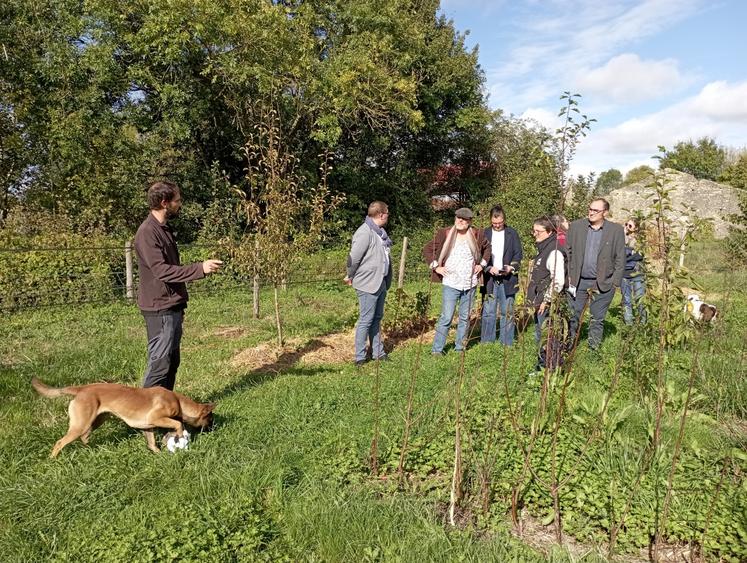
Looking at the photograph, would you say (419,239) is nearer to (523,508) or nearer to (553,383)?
(553,383)

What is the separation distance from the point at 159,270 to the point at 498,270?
4.12 metres

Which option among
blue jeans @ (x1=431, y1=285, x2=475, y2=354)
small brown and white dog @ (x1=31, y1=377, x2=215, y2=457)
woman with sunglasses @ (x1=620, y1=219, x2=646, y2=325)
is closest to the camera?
small brown and white dog @ (x1=31, y1=377, x2=215, y2=457)

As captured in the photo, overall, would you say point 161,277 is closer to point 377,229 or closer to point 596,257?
point 377,229

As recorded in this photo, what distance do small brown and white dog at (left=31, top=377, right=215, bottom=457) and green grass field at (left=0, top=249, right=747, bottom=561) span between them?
177 millimetres

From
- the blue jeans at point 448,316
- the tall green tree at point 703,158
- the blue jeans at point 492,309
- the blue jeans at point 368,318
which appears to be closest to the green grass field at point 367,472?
the blue jeans at point 368,318

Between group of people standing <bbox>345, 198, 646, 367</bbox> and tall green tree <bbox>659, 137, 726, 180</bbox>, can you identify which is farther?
tall green tree <bbox>659, 137, 726, 180</bbox>

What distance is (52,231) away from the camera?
11.3 m

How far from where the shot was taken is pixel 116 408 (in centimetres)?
352

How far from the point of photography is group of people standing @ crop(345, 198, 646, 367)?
529 centimetres

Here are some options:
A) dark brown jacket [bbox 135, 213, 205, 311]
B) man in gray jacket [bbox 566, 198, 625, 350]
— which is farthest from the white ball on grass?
man in gray jacket [bbox 566, 198, 625, 350]

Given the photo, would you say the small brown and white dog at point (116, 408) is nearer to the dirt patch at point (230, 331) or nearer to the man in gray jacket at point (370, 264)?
the man in gray jacket at point (370, 264)

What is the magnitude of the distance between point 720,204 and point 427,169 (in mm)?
16165

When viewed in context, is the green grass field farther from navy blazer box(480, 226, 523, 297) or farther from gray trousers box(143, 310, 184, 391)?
navy blazer box(480, 226, 523, 297)

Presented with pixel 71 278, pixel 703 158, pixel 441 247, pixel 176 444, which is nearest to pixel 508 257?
pixel 441 247
